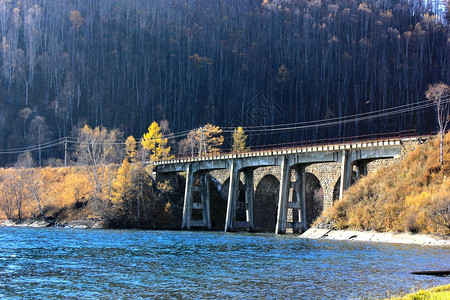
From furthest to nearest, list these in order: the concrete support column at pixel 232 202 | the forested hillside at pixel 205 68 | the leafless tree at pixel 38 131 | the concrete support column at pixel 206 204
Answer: the forested hillside at pixel 205 68, the leafless tree at pixel 38 131, the concrete support column at pixel 206 204, the concrete support column at pixel 232 202

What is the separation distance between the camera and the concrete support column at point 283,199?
206 feet

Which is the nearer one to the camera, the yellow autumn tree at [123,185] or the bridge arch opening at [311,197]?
the bridge arch opening at [311,197]

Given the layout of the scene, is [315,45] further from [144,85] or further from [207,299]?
[207,299]

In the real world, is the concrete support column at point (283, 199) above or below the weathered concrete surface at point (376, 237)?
above

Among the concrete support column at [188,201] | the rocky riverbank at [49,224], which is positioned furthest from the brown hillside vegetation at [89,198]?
the concrete support column at [188,201]

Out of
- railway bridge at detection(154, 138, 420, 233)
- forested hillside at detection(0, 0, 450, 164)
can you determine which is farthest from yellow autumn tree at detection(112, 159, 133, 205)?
forested hillside at detection(0, 0, 450, 164)

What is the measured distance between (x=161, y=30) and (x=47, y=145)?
2792 inches

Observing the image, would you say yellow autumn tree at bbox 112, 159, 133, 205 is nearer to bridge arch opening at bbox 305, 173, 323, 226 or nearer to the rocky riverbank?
the rocky riverbank

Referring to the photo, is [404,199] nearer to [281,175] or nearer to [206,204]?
[281,175]

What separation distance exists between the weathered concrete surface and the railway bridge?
5620mm

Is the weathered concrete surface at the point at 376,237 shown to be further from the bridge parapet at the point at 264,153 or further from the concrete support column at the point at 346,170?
the bridge parapet at the point at 264,153

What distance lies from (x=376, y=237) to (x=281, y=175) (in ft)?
65.9

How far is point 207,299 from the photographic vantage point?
20391mm

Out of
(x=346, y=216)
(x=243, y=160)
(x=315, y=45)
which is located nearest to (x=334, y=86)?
(x=315, y=45)
